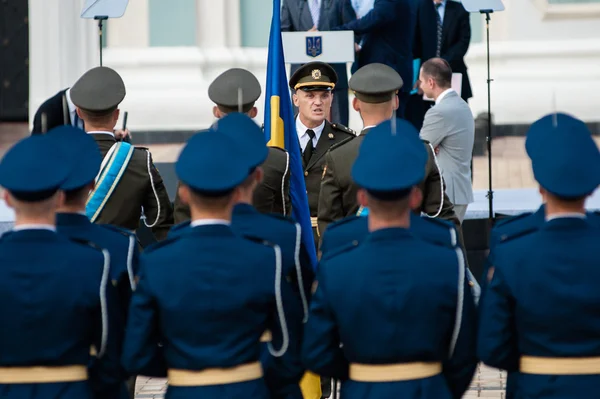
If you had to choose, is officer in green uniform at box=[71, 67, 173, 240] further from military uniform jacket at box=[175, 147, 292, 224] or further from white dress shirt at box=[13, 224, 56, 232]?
white dress shirt at box=[13, 224, 56, 232]

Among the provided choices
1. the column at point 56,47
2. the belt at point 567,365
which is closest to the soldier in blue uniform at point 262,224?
the belt at point 567,365

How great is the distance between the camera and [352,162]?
627cm

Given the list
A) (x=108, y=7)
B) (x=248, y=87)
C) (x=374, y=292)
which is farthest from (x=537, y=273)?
(x=108, y=7)

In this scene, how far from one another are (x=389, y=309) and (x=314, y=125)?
340 centimetres

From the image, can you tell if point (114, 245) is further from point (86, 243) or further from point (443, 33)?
point (443, 33)

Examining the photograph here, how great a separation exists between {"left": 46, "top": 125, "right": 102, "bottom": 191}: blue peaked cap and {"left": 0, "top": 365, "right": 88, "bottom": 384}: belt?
0.61 metres

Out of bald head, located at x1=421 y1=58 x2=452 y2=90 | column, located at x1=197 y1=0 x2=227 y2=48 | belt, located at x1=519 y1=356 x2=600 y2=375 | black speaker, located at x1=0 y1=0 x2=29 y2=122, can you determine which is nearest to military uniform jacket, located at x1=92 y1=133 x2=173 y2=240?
belt, located at x1=519 y1=356 x2=600 y2=375

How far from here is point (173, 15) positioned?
48.5 feet

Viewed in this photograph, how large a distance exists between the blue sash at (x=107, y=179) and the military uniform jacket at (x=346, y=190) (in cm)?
93

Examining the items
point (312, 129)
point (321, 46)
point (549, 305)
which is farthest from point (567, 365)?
point (321, 46)

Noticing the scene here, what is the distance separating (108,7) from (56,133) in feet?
16.3

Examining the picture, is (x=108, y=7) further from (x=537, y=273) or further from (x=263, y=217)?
(x=537, y=273)

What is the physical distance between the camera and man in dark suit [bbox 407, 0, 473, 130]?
36.8 ft

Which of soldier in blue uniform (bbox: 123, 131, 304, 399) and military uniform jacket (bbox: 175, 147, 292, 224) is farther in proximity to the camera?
military uniform jacket (bbox: 175, 147, 292, 224)
